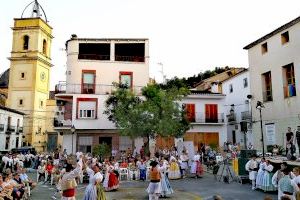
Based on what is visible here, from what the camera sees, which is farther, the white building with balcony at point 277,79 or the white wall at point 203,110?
the white wall at point 203,110

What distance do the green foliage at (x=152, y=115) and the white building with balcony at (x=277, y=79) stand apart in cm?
669

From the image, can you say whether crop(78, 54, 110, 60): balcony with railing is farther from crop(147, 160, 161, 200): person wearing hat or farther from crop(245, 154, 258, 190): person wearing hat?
crop(147, 160, 161, 200): person wearing hat

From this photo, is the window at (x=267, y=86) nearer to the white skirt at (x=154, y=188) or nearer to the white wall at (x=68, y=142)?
the white skirt at (x=154, y=188)

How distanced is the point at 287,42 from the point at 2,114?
4008 cm

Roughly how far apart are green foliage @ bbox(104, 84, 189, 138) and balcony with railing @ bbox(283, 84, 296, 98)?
9.52 m

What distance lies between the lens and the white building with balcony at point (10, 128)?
165 ft

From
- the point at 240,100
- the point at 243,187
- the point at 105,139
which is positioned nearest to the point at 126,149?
the point at 105,139

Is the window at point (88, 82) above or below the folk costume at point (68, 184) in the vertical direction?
above

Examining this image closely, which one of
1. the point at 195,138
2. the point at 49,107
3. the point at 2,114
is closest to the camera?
the point at 195,138

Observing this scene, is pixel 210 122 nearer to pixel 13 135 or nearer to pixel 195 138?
pixel 195 138

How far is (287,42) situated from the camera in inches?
964

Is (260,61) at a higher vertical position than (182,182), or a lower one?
higher

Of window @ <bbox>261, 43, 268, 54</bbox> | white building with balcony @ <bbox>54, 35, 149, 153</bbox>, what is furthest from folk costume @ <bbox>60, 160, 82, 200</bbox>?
white building with balcony @ <bbox>54, 35, 149, 153</bbox>

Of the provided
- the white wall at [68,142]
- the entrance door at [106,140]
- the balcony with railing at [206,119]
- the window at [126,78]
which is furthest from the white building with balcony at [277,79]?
the white wall at [68,142]
